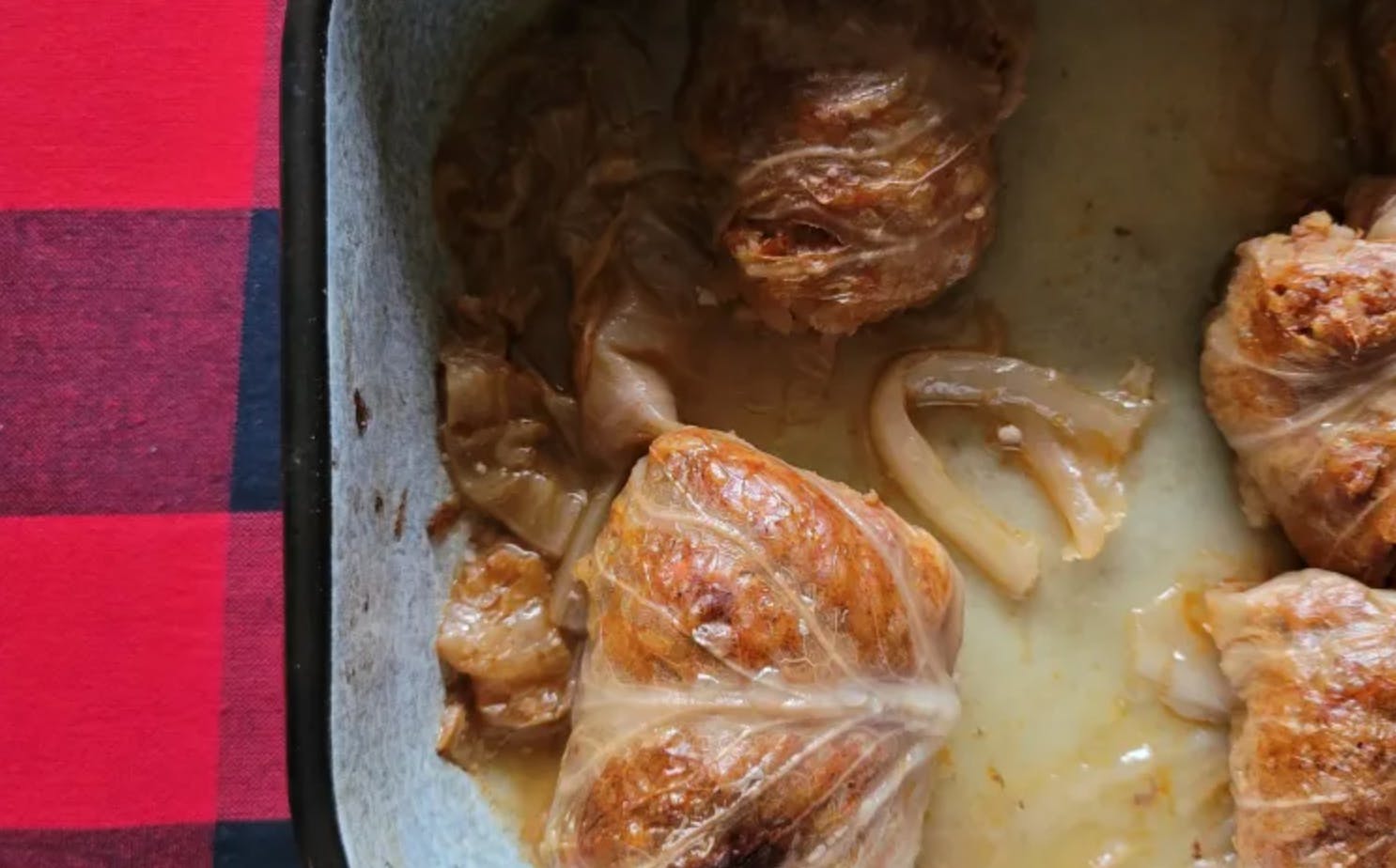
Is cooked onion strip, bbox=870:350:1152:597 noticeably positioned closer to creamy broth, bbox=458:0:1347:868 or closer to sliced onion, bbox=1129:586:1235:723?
creamy broth, bbox=458:0:1347:868

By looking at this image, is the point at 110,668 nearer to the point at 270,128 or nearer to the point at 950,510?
the point at 270,128

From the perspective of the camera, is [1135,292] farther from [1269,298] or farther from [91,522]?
[91,522]

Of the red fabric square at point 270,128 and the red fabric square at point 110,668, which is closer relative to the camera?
the red fabric square at point 110,668

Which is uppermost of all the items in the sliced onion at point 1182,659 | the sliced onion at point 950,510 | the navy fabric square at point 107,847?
the sliced onion at point 950,510

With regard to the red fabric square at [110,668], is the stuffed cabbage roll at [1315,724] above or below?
above

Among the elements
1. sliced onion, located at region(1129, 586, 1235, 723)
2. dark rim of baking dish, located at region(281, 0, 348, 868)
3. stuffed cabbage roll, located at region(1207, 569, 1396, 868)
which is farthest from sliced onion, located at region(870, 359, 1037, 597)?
dark rim of baking dish, located at region(281, 0, 348, 868)

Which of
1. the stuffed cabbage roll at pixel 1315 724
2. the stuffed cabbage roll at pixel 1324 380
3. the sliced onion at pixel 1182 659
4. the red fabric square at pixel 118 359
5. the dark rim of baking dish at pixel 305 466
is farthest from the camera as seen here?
the red fabric square at pixel 118 359

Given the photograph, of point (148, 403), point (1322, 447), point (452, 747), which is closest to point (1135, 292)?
point (1322, 447)

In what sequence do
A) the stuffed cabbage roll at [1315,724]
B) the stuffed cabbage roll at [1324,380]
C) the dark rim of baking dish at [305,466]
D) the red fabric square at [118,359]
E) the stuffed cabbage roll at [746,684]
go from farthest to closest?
the red fabric square at [118,359] → the stuffed cabbage roll at [1324,380] → the stuffed cabbage roll at [1315,724] → the stuffed cabbage roll at [746,684] → the dark rim of baking dish at [305,466]

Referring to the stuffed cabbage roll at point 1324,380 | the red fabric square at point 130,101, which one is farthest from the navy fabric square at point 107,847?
the stuffed cabbage roll at point 1324,380

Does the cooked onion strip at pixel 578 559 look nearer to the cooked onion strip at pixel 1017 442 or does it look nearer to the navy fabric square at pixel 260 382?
the cooked onion strip at pixel 1017 442
